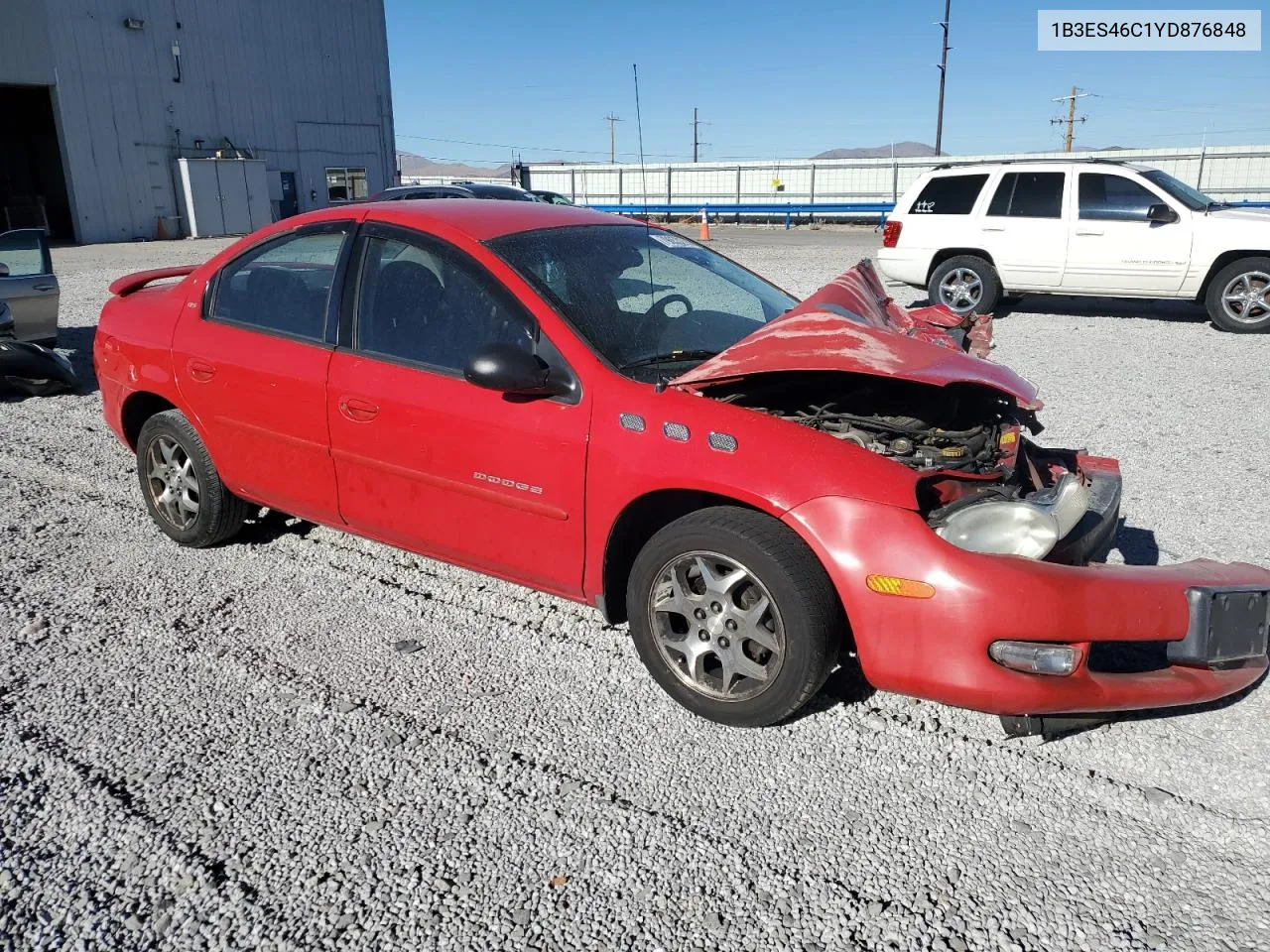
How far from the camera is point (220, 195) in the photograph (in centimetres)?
2909

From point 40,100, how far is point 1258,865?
34414 mm

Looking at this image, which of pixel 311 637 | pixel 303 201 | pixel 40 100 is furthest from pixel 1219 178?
pixel 40 100

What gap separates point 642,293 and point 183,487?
242cm

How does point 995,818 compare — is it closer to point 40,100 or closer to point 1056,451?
point 1056,451

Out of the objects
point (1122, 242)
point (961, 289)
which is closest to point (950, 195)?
point (961, 289)

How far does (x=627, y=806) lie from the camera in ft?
8.83

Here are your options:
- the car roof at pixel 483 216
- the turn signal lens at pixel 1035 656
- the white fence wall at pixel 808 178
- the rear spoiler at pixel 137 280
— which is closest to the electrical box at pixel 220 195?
the white fence wall at pixel 808 178

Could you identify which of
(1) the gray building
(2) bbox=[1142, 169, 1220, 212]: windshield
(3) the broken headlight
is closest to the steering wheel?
(3) the broken headlight

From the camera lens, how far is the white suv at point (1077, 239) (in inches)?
400

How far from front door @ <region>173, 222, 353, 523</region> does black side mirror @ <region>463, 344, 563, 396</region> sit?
95 cm

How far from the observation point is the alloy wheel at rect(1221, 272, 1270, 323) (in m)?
10.1

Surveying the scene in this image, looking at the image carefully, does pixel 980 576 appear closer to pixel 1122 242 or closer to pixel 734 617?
pixel 734 617

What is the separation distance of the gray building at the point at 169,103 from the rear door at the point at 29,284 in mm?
21993

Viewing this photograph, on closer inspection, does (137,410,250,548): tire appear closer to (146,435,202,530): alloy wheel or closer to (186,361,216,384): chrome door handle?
(146,435,202,530): alloy wheel
